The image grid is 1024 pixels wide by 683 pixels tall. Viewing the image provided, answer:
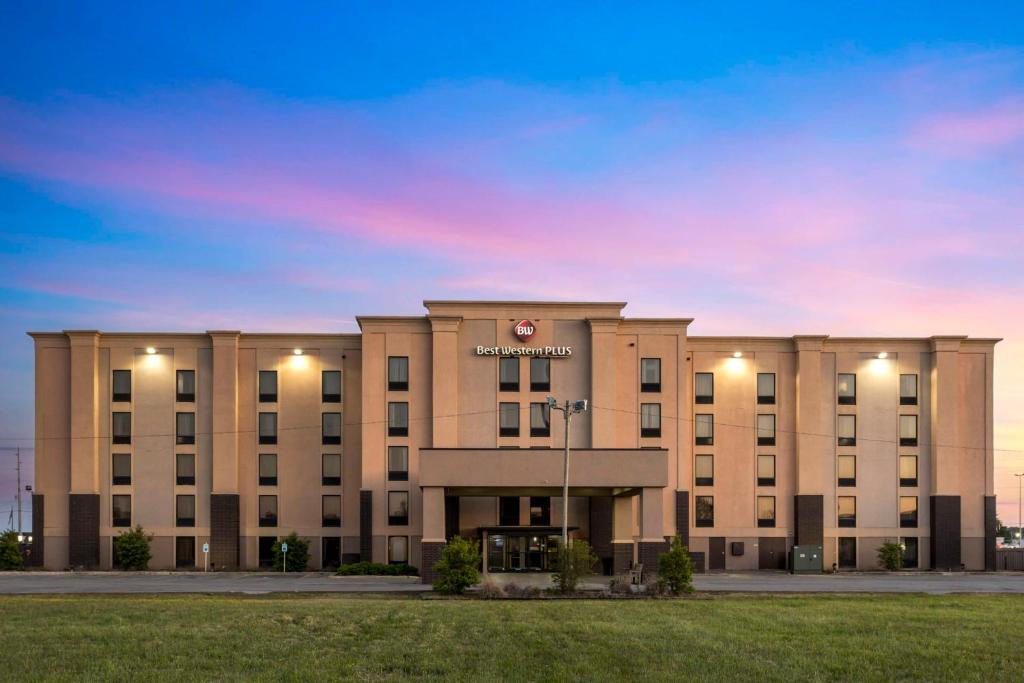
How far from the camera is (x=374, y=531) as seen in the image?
57.3 meters

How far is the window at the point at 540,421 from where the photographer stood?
58.5 meters

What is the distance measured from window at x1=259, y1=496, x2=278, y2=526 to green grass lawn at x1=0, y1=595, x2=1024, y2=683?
2716 cm

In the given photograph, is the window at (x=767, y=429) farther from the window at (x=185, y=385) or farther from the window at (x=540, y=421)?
the window at (x=185, y=385)

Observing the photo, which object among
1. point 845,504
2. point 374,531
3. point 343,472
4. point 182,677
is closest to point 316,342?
point 343,472

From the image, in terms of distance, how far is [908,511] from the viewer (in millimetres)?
61219

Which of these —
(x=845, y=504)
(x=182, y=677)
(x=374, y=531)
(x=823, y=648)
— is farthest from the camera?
(x=845, y=504)

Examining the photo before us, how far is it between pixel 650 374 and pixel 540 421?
765cm

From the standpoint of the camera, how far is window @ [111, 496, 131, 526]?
A: 5912cm

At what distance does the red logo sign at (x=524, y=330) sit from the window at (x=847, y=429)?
21175 mm

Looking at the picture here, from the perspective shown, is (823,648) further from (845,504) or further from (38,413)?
(38,413)

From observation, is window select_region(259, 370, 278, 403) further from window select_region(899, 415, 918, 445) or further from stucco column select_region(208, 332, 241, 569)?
window select_region(899, 415, 918, 445)

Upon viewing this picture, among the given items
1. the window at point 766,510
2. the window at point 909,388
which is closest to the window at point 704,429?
the window at point 766,510

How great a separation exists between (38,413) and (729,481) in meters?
44.5

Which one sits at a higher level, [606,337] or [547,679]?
[606,337]
